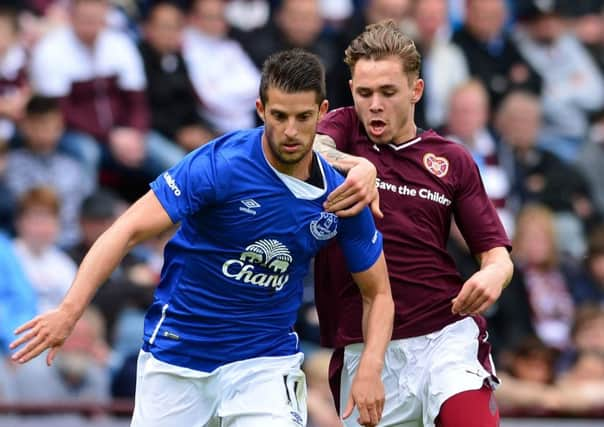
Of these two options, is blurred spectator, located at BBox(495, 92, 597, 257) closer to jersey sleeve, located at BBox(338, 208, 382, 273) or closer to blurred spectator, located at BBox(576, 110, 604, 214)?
blurred spectator, located at BBox(576, 110, 604, 214)

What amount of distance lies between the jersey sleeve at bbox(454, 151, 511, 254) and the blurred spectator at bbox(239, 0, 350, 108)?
5.73 m

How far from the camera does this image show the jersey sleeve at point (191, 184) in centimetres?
596

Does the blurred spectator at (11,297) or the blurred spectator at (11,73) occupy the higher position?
the blurred spectator at (11,73)

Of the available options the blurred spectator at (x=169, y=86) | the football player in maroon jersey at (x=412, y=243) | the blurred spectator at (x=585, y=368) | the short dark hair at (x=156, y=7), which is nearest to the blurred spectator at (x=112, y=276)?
the blurred spectator at (x=169, y=86)

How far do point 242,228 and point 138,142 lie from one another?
536 centimetres

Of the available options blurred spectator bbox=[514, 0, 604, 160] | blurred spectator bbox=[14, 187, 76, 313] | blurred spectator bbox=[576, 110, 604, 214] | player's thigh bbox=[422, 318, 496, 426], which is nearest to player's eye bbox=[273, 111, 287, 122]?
player's thigh bbox=[422, 318, 496, 426]

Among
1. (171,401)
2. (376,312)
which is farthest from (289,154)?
(171,401)

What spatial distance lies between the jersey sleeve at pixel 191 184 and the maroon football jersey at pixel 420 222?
829 mm

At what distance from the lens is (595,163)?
13711 mm

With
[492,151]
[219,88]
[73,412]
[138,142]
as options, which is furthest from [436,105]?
[73,412]

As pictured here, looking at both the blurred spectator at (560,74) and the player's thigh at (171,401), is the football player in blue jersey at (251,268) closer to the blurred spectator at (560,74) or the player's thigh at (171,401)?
the player's thigh at (171,401)

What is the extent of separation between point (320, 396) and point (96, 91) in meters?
3.35

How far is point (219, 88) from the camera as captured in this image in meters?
12.4

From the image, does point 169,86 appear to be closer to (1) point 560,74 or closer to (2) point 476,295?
(1) point 560,74
